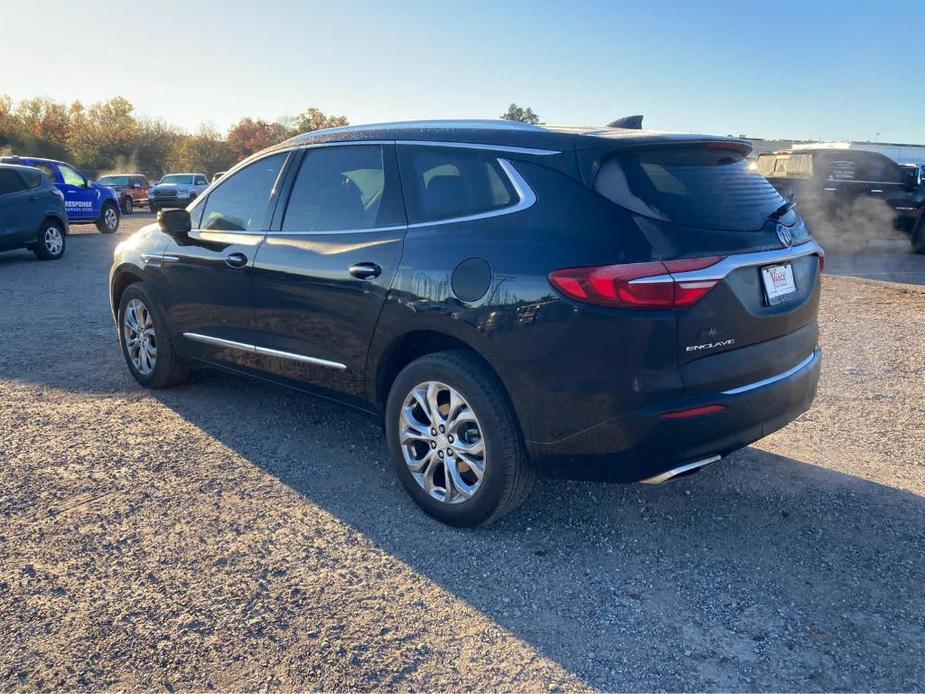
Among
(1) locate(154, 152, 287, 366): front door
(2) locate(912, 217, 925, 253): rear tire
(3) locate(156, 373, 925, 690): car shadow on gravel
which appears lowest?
(3) locate(156, 373, 925, 690): car shadow on gravel

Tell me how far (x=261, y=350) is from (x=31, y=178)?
1103 cm

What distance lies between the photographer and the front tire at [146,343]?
5262 millimetres

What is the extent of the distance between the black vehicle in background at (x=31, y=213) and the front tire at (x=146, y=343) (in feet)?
27.8

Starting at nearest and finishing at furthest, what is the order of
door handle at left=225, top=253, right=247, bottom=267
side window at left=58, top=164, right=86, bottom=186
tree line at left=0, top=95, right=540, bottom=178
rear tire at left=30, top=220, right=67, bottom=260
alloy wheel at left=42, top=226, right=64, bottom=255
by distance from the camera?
door handle at left=225, top=253, right=247, bottom=267
rear tire at left=30, top=220, right=67, bottom=260
alloy wheel at left=42, top=226, right=64, bottom=255
side window at left=58, top=164, right=86, bottom=186
tree line at left=0, top=95, right=540, bottom=178

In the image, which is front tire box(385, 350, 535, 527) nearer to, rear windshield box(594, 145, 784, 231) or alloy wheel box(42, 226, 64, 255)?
rear windshield box(594, 145, 784, 231)

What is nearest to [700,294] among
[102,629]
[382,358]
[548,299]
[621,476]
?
[548,299]

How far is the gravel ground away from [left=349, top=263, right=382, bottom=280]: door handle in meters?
1.11

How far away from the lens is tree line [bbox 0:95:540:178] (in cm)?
4841

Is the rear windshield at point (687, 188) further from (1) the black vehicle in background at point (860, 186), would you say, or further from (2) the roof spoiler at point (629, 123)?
(1) the black vehicle in background at point (860, 186)

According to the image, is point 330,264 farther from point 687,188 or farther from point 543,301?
point 687,188

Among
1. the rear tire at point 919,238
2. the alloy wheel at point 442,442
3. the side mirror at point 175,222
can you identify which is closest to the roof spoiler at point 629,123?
the alloy wheel at point 442,442

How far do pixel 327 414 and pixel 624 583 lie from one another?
2.57 m

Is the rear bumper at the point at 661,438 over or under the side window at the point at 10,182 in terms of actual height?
under

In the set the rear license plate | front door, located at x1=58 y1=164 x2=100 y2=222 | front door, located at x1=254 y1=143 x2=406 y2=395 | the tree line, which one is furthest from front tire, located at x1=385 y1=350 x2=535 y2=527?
the tree line
